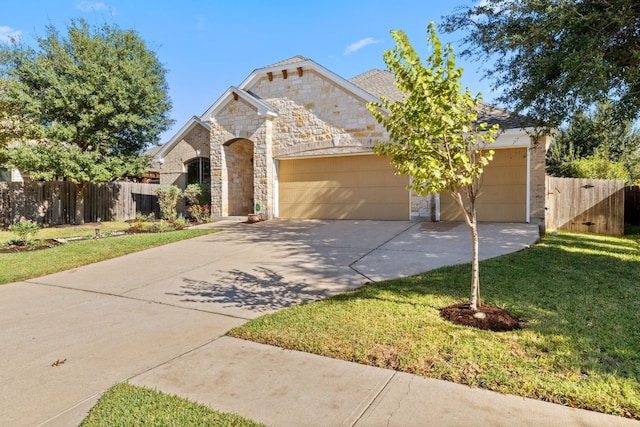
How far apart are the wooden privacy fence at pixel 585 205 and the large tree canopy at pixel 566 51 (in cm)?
548

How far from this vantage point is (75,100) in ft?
45.1

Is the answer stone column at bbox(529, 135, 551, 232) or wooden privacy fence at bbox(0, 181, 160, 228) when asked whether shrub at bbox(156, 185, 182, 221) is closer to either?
wooden privacy fence at bbox(0, 181, 160, 228)

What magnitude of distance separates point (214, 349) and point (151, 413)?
44.4 inches

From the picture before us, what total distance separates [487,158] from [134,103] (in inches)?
573

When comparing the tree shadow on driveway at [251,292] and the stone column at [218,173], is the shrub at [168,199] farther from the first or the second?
the tree shadow on driveway at [251,292]

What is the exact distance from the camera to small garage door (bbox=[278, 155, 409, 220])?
13.1m

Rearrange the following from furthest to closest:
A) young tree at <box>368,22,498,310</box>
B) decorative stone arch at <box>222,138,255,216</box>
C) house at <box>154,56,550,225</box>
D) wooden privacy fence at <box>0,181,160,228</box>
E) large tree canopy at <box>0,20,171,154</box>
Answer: decorative stone arch at <box>222,138,255,216</box>
wooden privacy fence at <box>0,181,160,228</box>
large tree canopy at <box>0,20,171,154</box>
house at <box>154,56,550,225</box>
young tree at <box>368,22,498,310</box>

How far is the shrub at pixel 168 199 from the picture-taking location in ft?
50.6

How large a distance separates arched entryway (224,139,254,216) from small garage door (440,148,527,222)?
953 centimetres

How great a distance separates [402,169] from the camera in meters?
4.21

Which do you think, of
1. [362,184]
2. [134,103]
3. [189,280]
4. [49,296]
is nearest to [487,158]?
[189,280]

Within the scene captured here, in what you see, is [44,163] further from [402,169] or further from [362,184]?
[402,169]

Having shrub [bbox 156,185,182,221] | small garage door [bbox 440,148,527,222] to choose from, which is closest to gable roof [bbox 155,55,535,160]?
small garage door [bbox 440,148,527,222]

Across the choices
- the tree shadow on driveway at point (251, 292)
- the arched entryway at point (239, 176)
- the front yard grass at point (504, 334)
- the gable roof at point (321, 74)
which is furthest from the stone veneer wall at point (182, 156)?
the front yard grass at point (504, 334)
